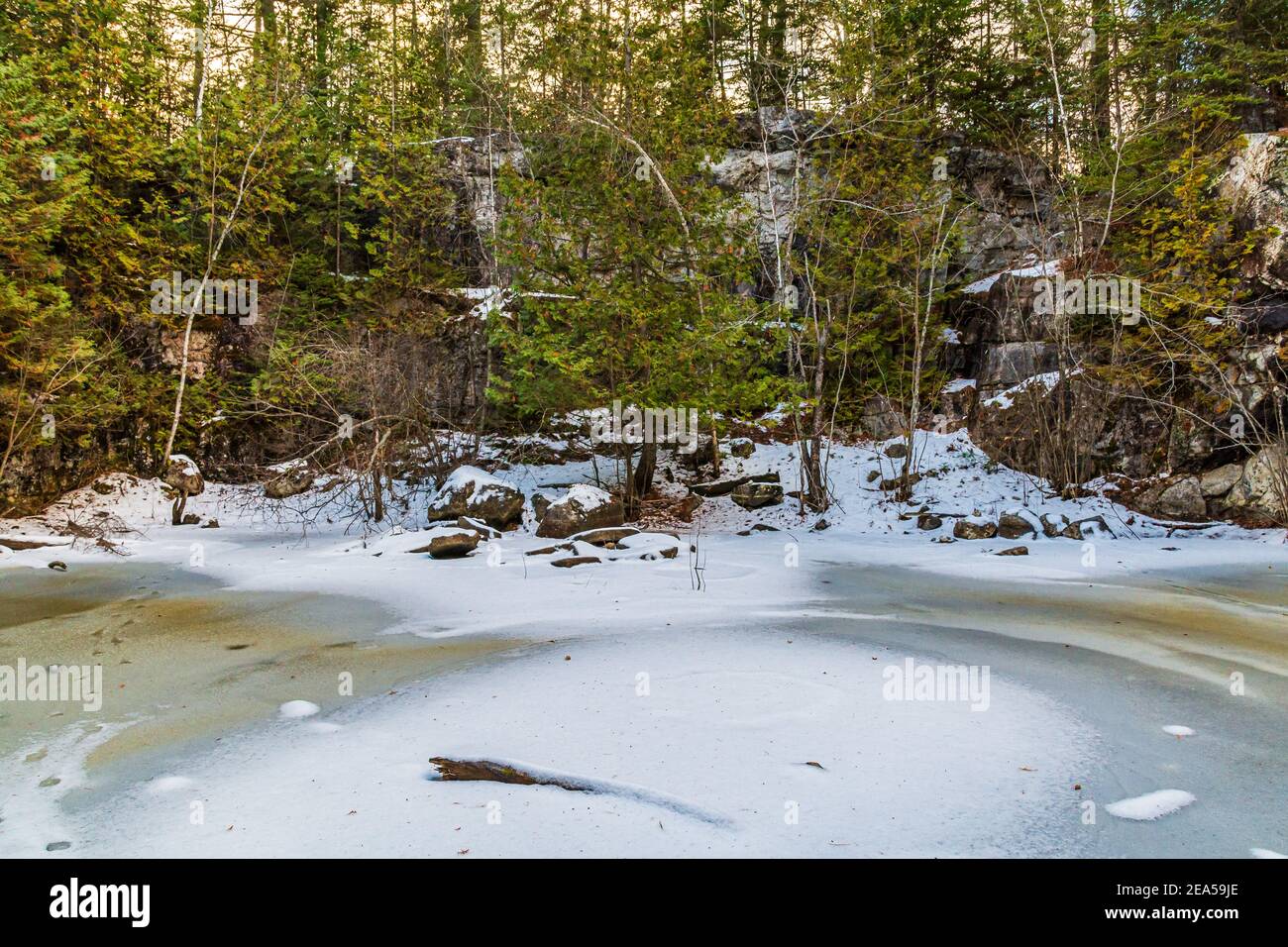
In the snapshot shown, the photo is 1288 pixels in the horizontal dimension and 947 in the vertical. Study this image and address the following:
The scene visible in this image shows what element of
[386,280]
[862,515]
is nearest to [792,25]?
[386,280]

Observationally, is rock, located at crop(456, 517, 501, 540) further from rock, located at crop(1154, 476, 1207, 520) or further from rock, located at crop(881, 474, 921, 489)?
rock, located at crop(1154, 476, 1207, 520)

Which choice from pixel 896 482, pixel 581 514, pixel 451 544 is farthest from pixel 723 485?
pixel 451 544

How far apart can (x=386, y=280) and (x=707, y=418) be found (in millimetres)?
10210

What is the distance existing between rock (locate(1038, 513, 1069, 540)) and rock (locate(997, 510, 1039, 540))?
0.14 meters

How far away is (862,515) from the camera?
13891 mm

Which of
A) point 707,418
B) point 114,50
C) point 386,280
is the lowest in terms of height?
point 707,418

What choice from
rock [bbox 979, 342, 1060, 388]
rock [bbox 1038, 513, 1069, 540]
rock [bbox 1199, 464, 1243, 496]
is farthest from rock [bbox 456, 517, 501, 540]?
rock [bbox 1199, 464, 1243, 496]

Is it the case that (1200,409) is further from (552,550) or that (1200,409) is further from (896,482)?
(552,550)

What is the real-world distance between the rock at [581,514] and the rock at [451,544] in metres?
1.50

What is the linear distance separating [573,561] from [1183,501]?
37.3 ft

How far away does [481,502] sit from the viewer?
12.1 meters

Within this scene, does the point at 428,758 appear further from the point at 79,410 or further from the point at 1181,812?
the point at 79,410

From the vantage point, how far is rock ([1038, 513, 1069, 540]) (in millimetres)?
11703
